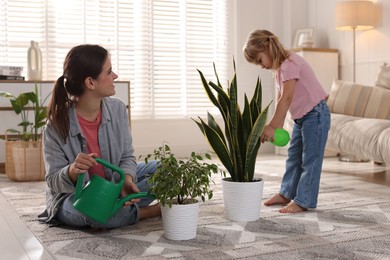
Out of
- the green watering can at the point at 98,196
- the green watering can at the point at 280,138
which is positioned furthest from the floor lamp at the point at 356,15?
the green watering can at the point at 98,196

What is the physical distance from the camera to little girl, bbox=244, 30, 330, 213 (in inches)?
96.7


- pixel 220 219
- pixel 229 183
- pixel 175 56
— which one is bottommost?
pixel 220 219

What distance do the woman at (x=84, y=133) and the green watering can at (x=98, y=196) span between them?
0.08 meters

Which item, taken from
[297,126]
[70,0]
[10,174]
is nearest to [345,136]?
[297,126]

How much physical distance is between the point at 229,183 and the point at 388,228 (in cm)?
66

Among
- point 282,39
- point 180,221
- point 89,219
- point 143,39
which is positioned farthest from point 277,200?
point 282,39

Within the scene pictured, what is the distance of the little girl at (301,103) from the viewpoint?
2455 mm

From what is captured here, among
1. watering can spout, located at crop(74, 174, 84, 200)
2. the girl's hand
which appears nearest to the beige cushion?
the girl's hand

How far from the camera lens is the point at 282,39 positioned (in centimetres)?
550

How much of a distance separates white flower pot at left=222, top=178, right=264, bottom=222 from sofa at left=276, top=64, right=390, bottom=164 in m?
1.26

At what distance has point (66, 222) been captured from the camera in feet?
7.13

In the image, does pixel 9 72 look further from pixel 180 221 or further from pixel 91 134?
pixel 180 221

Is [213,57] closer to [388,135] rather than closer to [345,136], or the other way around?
[345,136]

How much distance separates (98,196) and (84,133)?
368 mm
